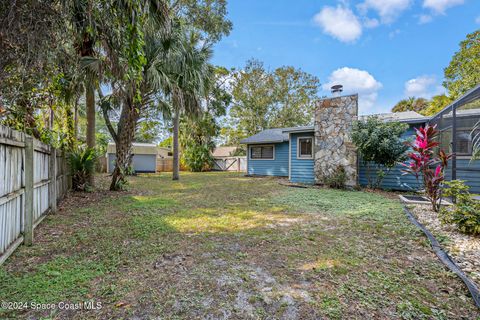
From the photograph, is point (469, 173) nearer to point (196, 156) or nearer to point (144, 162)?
point (196, 156)

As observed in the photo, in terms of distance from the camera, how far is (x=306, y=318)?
5.51 feet

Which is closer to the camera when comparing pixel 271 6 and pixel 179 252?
pixel 179 252

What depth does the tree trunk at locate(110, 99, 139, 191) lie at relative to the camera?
23.4 feet

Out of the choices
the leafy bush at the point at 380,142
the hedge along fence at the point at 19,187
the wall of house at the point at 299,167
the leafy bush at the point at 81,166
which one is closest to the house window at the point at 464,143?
the leafy bush at the point at 380,142

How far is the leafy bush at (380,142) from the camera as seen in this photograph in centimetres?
722

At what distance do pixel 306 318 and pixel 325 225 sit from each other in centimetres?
258

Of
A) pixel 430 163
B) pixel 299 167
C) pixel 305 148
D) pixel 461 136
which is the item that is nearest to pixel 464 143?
pixel 461 136

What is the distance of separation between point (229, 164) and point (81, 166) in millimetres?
15171

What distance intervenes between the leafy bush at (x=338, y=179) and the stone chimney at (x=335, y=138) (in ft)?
0.36

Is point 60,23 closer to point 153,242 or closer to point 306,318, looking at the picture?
point 153,242

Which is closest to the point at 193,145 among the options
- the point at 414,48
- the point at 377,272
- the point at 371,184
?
the point at 371,184

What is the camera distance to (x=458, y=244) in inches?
118

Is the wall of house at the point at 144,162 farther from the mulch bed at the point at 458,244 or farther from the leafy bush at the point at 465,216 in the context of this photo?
the leafy bush at the point at 465,216

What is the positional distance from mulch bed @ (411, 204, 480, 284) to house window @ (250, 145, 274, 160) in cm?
967
